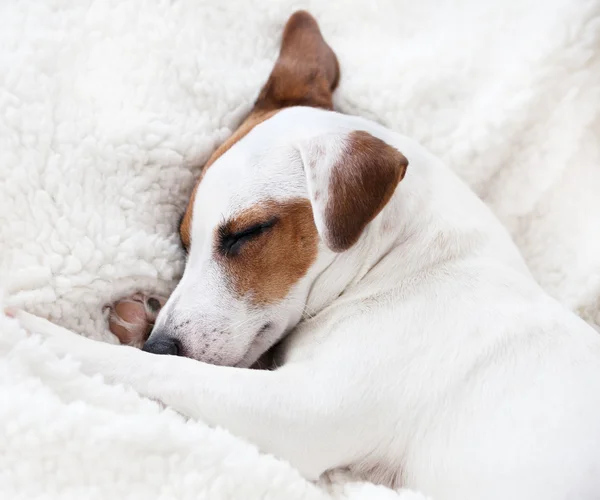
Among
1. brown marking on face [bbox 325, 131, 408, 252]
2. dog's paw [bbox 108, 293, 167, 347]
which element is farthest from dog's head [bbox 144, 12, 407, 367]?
dog's paw [bbox 108, 293, 167, 347]

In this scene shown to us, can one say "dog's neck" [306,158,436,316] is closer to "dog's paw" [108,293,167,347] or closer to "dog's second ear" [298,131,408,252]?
"dog's second ear" [298,131,408,252]

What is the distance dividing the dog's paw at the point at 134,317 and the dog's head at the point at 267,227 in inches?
4.7

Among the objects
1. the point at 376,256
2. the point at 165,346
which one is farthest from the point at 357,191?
the point at 165,346

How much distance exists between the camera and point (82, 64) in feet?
5.44

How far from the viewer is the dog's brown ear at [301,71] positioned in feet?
5.80

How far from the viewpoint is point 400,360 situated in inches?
54.3

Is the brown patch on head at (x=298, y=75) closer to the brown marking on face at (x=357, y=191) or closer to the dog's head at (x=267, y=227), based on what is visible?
the dog's head at (x=267, y=227)

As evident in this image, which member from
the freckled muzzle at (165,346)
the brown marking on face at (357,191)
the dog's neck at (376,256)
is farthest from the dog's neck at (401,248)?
the freckled muzzle at (165,346)

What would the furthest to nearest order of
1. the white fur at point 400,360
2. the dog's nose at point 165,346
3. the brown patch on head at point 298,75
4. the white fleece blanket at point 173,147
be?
1. the brown patch on head at point 298,75
2. the dog's nose at point 165,346
3. the white fur at point 400,360
4. the white fleece blanket at point 173,147

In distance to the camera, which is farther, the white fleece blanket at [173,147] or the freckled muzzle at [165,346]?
the freckled muzzle at [165,346]

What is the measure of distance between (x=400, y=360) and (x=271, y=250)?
1.14ft

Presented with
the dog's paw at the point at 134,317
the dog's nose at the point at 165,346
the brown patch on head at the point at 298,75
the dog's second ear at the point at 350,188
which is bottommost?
the dog's paw at the point at 134,317

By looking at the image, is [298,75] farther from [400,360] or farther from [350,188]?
[400,360]

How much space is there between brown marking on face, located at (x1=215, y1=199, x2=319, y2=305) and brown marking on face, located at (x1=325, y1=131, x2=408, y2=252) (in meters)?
0.11
